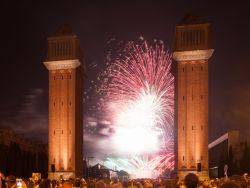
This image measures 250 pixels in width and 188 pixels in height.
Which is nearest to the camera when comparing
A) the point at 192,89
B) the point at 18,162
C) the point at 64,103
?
the point at 18,162

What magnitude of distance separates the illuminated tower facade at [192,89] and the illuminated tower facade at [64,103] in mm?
13209

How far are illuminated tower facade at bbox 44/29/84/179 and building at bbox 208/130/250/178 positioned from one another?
66.5ft

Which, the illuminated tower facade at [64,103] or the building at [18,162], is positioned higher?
the illuminated tower facade at [64,103]

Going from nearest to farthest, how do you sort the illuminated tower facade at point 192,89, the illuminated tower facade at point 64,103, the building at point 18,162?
the building at point 18,162 → the illuminated tower facade at point 192,89 → the illuminated tower facade at point 64,103

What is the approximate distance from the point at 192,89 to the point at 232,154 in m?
13.8

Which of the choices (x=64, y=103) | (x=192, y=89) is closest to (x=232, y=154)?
(x=192, y=89)

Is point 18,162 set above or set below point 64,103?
below

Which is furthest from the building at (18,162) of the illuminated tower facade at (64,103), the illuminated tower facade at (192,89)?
the illuminated tower facade at (192,89)

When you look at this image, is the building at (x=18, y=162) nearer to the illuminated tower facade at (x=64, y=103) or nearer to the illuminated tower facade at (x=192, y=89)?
the illuminated tower facade at (x=64, y=103)

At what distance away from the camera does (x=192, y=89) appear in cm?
5362

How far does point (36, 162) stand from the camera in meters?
61.0

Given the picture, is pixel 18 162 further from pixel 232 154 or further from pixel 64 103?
pixel 232 154

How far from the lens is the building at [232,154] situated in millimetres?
55156

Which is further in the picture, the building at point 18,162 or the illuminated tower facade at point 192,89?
the illuminated tower facade at point 192,89
